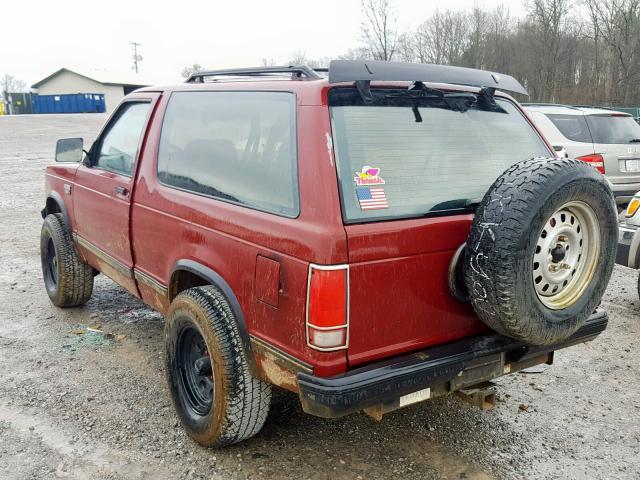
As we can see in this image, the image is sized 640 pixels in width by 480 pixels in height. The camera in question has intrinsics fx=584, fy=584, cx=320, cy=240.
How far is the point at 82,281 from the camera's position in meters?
4.90

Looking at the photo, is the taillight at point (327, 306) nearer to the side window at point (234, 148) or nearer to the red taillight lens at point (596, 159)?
the side window at point (234, 148)

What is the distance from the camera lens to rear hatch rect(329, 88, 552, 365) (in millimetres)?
2352

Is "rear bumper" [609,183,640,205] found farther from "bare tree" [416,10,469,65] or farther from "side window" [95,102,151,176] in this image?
"bare tree" [416,10,469,65]

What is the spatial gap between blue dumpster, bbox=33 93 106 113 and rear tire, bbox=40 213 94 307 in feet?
189

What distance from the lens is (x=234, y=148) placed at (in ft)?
9.68

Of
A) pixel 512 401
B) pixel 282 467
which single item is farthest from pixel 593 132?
pixel 282 467

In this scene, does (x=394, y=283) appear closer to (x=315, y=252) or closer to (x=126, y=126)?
(x=315, y=252)

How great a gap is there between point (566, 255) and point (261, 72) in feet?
5.87

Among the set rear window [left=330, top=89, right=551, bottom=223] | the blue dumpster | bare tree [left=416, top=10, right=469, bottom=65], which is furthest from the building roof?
rear window [left=330, top=89, right=551, bottom=223]

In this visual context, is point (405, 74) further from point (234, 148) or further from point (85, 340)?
point (85, 340)

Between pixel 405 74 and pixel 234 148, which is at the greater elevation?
pixel 405 74

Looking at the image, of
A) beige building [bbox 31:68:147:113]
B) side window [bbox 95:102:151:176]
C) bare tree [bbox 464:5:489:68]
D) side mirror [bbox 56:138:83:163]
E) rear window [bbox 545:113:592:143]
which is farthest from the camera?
beige building [bbox 31:68:147:113]

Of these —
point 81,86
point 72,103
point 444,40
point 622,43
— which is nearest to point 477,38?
point 444,40

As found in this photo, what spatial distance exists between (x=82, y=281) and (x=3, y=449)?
2.01m
